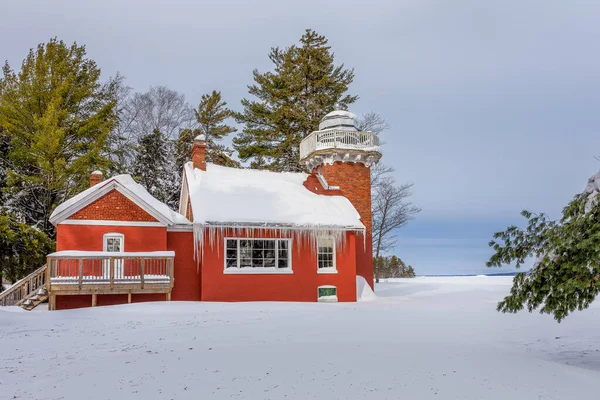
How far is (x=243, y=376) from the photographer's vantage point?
5.94 metres

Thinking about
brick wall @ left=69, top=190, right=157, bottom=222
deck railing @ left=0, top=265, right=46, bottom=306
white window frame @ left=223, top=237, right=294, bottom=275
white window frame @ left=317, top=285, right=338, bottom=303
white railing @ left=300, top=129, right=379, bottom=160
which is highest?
white railing @ left=300, top=129, right=379, bottom=160

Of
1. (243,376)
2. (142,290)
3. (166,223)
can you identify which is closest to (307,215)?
(166,223)

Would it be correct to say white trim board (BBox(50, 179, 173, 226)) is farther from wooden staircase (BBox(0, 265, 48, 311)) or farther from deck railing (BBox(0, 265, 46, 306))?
wooden staircase (BBox(0, 265, 48, 311))

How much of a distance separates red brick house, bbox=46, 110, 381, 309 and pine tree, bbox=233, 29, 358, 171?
8534mm

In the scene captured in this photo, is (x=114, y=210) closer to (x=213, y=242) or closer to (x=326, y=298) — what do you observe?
(x=213, y=242)

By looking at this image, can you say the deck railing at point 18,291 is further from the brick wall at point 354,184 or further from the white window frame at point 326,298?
the brick wall at point 354,184

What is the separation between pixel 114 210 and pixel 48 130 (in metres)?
7.51

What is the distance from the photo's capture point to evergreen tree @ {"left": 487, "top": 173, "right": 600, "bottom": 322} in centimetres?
633

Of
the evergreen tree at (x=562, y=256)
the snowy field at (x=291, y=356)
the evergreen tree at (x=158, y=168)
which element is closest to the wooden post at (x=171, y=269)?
the snowy field at (x=291, y=356)

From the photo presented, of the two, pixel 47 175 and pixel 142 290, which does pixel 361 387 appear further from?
pixel 47 175

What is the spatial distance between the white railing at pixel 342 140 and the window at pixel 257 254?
16.6 ft

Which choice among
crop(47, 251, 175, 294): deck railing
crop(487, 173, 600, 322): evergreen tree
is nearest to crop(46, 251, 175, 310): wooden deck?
crop(47, 251, 175, 294): deck railing

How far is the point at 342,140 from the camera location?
20688 mm

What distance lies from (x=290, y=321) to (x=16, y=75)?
1989cm
